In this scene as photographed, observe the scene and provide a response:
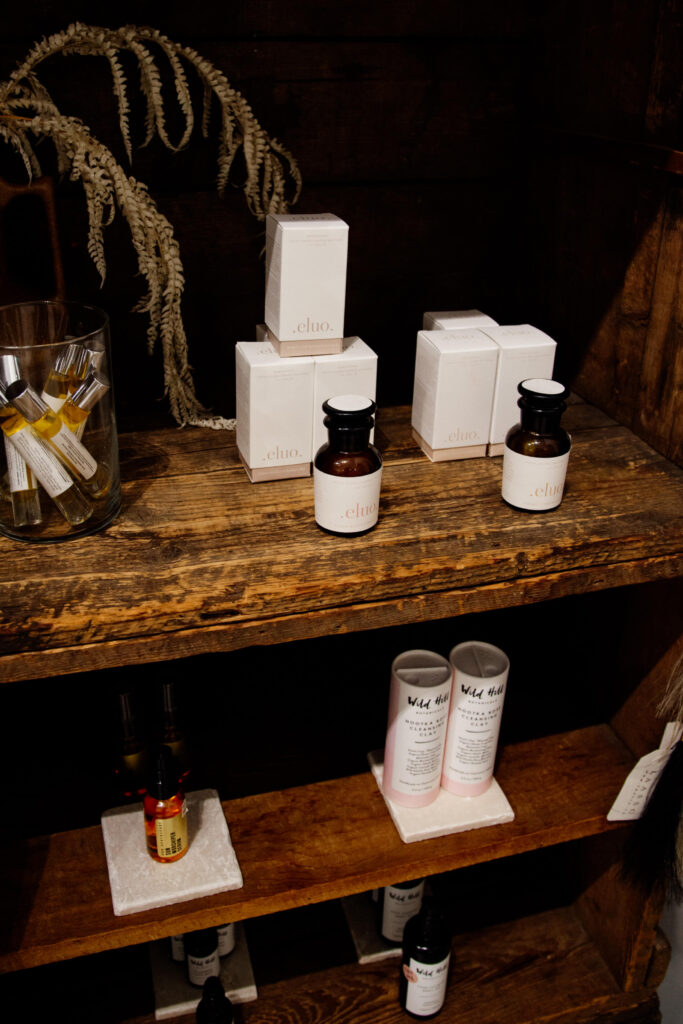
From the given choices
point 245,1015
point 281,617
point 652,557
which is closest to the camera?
point 281,617

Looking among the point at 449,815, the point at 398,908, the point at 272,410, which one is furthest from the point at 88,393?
the point at 398,908

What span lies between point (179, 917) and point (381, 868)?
236 mm

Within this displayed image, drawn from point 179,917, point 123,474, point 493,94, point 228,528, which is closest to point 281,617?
point 228,528

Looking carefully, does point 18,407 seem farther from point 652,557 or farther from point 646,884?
point 646,884

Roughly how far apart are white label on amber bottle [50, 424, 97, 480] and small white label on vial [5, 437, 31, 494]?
4 centimetres

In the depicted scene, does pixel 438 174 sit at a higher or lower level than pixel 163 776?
higher

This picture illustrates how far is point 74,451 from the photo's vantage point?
0.87m

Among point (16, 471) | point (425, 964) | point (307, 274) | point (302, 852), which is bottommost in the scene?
point (425, 964)

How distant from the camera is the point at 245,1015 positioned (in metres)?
1.26

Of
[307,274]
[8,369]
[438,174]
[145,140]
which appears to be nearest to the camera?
[8,369]

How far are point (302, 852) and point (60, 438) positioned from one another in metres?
0.57

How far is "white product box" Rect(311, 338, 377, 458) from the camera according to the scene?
96 centimetres

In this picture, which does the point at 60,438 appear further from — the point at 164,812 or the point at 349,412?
the point at 164,812

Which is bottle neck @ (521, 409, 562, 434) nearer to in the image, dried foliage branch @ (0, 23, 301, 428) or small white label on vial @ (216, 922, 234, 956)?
dried foliage branch @ (0, 23, 301, 428)
